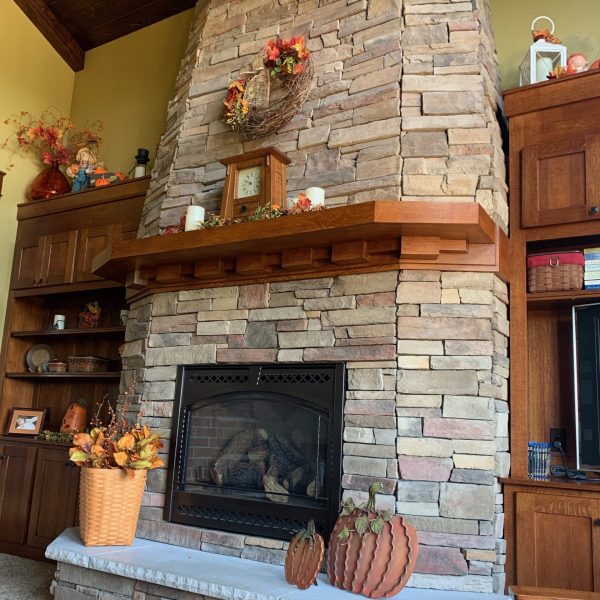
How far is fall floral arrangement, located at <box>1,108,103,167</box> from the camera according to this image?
4805 mm

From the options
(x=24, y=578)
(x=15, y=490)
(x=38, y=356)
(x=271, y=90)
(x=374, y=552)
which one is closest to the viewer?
(x=374, y=552)

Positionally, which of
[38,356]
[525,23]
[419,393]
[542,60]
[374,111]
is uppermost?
[525,23]

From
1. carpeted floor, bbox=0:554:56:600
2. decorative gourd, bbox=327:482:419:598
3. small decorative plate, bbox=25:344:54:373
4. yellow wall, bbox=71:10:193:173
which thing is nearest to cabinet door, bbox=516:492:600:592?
decorative gourd, bbox=327:482:419:598

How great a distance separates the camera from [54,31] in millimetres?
5004

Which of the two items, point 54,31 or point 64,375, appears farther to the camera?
point 54,31

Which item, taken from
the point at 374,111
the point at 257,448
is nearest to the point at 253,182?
the point at 374,111

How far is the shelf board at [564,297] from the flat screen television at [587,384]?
5 centimetres

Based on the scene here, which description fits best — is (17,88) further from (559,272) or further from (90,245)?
(559,272)

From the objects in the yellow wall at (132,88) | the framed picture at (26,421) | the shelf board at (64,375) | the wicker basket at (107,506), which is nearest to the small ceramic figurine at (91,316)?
the shelf board at (64,375)

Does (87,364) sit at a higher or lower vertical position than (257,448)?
higher

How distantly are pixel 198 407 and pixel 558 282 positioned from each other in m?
1.75

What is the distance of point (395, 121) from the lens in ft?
9.52

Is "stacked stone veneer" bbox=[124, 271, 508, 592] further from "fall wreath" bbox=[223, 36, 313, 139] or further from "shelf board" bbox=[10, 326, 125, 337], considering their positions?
"shelf board" bbox=[10, 326, 125, 337]

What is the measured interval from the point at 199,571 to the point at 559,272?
197cm
